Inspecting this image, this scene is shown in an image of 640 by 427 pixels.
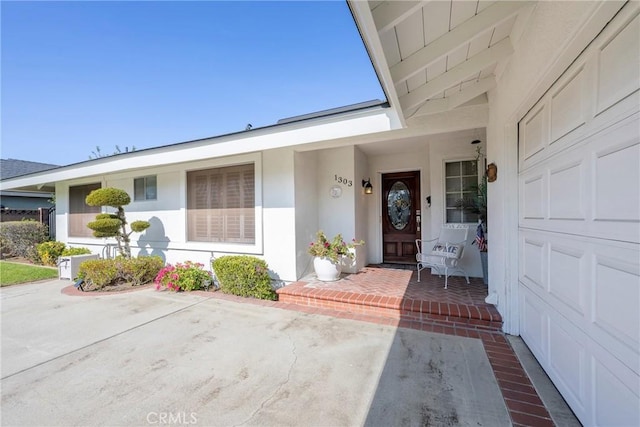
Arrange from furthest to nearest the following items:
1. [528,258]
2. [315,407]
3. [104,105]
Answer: [104,105] → [528,258] → [315,407]

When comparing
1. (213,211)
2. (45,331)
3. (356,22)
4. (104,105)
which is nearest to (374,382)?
(356,22)

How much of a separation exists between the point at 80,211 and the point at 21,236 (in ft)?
11.9

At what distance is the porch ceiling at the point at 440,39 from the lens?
206 cm

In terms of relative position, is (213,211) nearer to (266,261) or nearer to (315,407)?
(266,261)

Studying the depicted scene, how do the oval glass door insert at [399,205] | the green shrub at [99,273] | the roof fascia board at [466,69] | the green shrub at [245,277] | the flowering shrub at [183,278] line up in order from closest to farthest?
the roof fascia board at [466,69] → the green shrub at [245,277] → the flowering shrub at [183,278] → the green shrub at [99,273] → the oval glass door insert at [399,205]

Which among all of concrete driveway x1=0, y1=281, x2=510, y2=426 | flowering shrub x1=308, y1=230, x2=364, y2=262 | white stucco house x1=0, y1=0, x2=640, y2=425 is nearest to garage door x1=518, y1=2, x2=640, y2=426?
white stucco house x1=0, y1=0, x2=640, y2=425

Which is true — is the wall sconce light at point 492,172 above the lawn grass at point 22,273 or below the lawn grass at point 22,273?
above

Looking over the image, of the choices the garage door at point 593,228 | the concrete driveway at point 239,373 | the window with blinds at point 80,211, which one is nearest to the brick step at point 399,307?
the concrete driveway at point 239,373

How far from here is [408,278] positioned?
212 inches

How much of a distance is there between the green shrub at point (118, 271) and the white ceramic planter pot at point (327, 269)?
430cm

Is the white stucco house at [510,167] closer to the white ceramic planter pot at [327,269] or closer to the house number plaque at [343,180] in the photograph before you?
the house number plaque at [343,180]

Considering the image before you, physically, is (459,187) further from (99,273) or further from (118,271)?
(99,273)

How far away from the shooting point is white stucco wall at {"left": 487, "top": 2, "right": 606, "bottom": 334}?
1.76 metres

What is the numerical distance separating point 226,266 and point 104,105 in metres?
9.69
